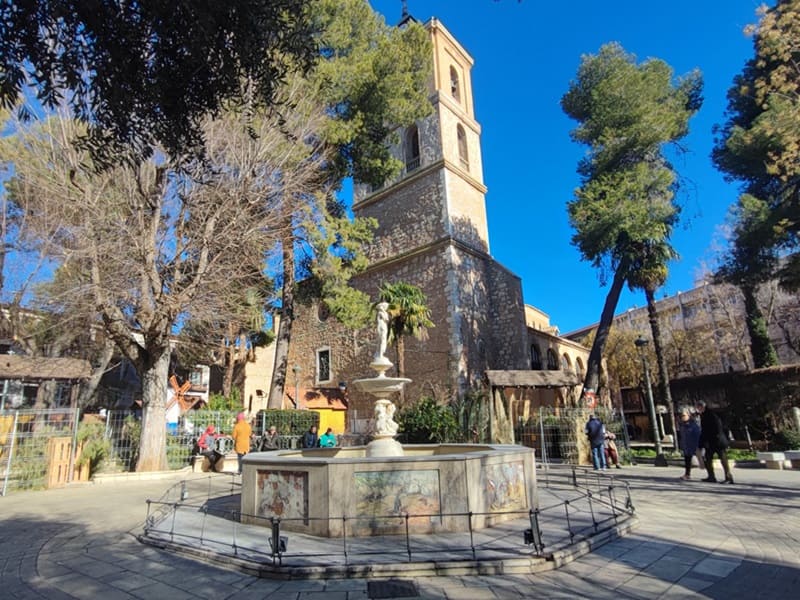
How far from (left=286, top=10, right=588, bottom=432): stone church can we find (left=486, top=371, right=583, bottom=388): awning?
2.17 meters

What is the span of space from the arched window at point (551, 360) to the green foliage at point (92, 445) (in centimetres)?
2045

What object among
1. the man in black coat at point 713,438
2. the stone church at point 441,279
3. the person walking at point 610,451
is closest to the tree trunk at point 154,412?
the stone church at point 441,279

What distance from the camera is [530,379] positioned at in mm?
16109

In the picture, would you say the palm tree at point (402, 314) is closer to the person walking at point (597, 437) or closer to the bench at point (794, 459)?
the person walking at point (597, 437)

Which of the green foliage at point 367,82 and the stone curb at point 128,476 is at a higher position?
the green foliage at point 367,82

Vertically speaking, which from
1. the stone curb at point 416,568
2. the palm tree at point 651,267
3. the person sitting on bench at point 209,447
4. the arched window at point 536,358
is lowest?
the stone curb at point 416,568

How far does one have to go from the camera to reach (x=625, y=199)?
59.1 ft

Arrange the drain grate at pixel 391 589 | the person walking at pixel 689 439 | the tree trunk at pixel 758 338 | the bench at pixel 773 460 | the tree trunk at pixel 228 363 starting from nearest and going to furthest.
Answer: the drain grate at pixel 391 589 < the person walking at pixel 689 439 < the bench at pixel 773 460 < the tree trunk at pixel 758 338 < the tree trunk at pixel 228 363

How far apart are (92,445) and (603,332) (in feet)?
56.8

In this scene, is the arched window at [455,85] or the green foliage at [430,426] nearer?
the green foliage at [430,426]

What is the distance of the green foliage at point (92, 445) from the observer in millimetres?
11562

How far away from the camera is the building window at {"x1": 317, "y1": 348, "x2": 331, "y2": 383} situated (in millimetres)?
25448

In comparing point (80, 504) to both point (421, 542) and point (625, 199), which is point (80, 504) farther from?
point (625, 199)

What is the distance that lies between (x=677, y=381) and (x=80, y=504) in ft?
73.0
